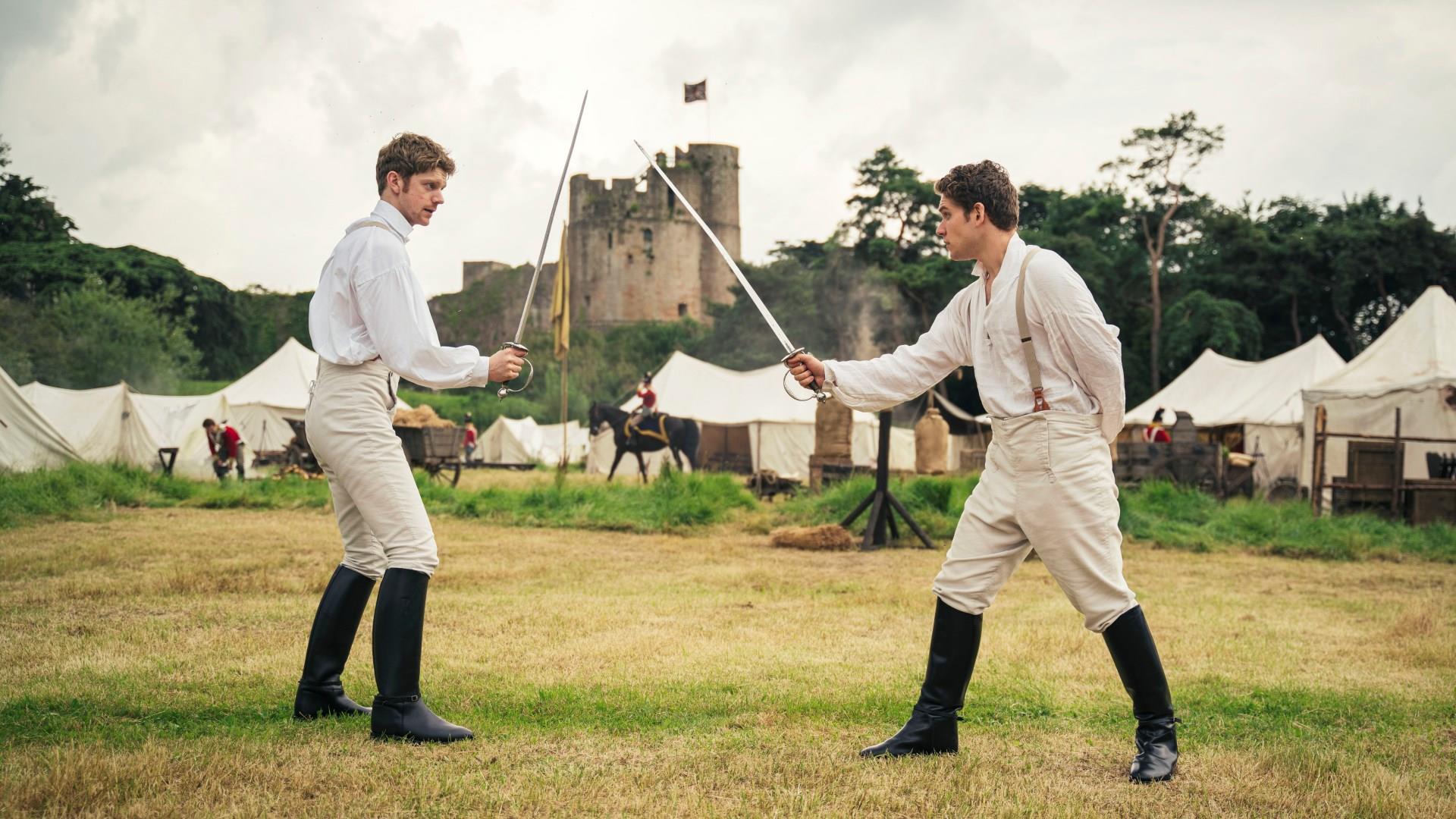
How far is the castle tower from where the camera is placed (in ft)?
221

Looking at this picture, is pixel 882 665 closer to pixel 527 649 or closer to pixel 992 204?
pixel 527 649

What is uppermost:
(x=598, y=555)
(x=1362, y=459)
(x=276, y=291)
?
(x=276, y=291)

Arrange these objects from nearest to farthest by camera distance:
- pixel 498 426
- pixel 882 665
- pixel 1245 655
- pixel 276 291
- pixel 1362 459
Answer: pixel 882 665 < pixel 1245 655 < pixel 1362 459 < pixel 498 426 < pixel 276 291

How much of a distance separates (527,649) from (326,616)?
129 cm

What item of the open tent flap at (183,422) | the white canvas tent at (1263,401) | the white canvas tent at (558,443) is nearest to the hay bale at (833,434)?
the white canvas tent at (1263,401)

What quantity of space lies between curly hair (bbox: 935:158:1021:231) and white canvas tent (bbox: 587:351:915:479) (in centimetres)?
2189

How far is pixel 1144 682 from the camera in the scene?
3148mm

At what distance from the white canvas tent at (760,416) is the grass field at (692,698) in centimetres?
1811

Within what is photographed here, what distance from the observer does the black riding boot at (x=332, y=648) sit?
3535 mm

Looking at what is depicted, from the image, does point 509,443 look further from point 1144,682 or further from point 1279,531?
point 1144,682

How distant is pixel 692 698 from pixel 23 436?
14646 mm

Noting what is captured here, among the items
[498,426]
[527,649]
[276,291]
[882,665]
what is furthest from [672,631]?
[276,291]

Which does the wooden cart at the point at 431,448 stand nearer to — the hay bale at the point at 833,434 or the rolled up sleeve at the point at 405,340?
the hay bale at the point at 833,434

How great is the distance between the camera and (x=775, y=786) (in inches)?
113
